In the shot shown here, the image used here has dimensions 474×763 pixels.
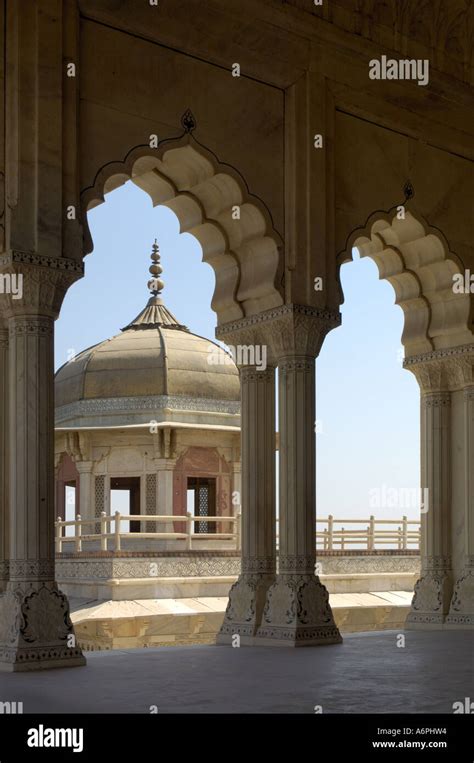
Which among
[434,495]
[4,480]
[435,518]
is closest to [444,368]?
[434,495]

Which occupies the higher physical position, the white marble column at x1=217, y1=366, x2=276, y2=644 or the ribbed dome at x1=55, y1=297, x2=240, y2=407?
the ribbed dome at x1=55, y1=297, x2=240, y2=407

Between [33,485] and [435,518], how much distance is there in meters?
5.83

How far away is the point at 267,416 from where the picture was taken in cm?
1096

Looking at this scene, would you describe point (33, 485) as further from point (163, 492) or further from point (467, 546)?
point (163, 492)

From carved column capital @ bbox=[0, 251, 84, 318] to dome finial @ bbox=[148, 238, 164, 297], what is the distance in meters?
16.2

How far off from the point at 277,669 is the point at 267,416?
348cm

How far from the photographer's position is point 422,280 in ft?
42.2

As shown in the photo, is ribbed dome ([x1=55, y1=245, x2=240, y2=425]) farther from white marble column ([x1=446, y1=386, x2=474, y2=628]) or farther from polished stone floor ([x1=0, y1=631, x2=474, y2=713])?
polished stone floor ([x1=0, y1=631, x2=474, y2=713])

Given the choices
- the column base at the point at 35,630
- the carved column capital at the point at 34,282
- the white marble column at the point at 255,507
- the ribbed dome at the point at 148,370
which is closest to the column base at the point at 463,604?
the white marble column at the point at 255,507

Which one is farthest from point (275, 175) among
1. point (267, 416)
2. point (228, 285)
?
point (267, 416)

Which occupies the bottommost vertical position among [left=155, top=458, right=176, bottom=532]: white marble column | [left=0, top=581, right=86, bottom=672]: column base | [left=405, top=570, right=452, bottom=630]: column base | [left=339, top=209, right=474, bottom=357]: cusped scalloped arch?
[left=405, top=570, right=452, bottom=630]: column base

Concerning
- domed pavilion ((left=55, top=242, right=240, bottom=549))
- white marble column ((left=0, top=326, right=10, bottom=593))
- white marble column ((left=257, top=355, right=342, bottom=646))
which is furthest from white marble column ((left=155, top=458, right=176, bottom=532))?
white marble column ((left=0, top=326, right=10, bottom=593))

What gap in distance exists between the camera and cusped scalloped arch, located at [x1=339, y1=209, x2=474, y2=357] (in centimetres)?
1242
